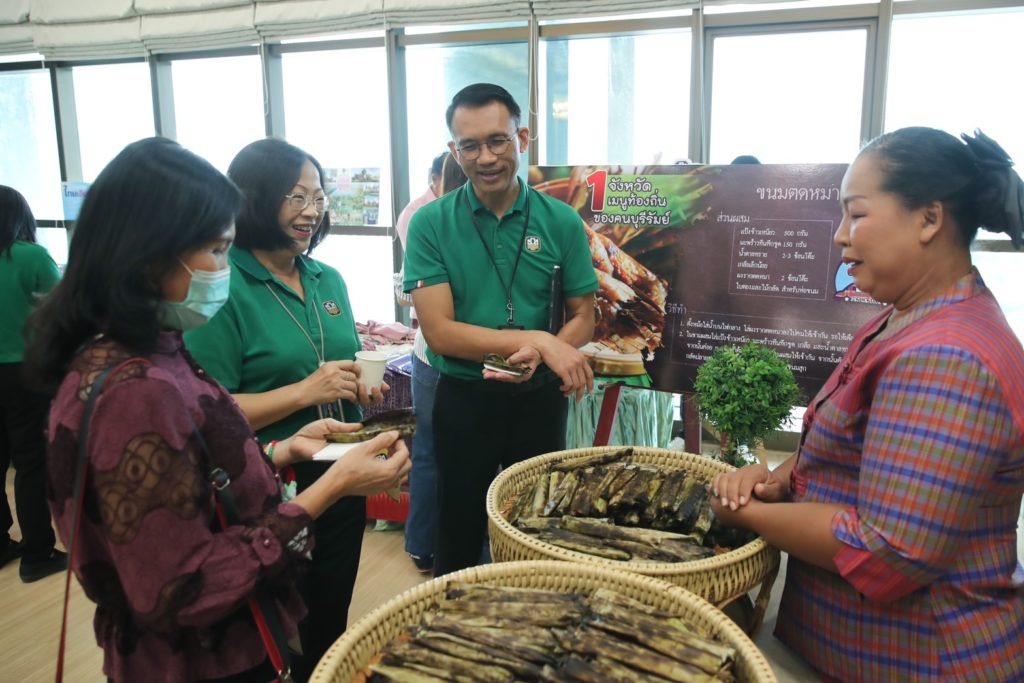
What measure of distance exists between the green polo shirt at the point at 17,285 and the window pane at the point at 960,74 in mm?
4260

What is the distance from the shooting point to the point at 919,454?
1.00 m

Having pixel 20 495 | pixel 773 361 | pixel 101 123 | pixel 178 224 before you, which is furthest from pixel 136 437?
pixel 101 123

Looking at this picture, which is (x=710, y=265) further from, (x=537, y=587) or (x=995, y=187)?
(x=537, y=587)

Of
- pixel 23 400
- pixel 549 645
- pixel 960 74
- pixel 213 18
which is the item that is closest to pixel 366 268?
pixel 213 18

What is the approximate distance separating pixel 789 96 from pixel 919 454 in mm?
3484

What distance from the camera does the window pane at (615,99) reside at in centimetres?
407

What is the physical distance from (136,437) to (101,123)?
5954mm

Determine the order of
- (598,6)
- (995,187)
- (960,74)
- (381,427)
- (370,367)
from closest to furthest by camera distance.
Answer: (995,187) → (381,427) → (370,367) → (960,74) → (598,6)

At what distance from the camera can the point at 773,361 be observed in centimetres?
208

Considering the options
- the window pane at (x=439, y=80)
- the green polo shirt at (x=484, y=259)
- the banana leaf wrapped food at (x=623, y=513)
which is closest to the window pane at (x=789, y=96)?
the window pane at (x=439, y=80)

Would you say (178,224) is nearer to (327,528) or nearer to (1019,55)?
(327,528)

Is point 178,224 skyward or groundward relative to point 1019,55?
groundward

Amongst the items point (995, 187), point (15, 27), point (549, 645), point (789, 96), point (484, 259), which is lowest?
point (549, 645)

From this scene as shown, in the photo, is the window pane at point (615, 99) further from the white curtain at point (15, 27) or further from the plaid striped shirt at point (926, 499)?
the white curtain at point (15, 27)
